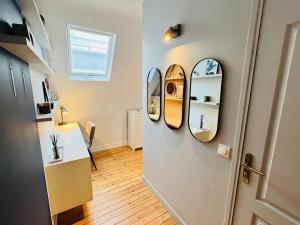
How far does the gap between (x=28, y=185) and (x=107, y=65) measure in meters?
2.75

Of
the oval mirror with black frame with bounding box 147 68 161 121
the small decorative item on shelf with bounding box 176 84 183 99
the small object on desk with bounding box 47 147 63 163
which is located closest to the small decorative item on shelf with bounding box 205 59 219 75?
the small decorative item on shelf with bounding box 176 84 183 99

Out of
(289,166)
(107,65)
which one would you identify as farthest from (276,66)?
(107,65)

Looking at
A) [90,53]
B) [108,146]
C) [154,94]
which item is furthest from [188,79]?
[108,146]

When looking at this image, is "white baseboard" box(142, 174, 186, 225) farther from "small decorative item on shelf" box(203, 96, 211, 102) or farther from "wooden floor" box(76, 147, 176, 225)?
"small decorative item on shelf" box(203, 96, 211, 102)

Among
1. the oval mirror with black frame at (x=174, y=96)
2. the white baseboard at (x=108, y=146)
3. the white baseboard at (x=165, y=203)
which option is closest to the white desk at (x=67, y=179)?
the white baseboard at (x=165, y=203)

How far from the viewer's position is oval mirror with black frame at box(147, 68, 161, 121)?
6.23 ft

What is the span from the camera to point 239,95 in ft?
3.36

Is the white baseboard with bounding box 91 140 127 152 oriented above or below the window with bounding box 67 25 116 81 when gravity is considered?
below

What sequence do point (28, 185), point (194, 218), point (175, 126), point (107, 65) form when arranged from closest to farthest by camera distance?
point (28, 185) < point (194, 218) < point (175, 126) < point (107, 65)

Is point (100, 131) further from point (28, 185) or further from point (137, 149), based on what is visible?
point (28, 185)

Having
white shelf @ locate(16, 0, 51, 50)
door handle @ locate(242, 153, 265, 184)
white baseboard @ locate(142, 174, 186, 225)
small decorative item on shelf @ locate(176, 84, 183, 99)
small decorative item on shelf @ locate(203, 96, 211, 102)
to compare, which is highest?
white shelf @ locate(16, 0, 51, 50)

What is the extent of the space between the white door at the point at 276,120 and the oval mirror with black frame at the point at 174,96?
677 millimetres

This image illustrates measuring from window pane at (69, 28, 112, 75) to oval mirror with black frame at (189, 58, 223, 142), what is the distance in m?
2.32

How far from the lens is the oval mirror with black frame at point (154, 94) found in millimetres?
1898
